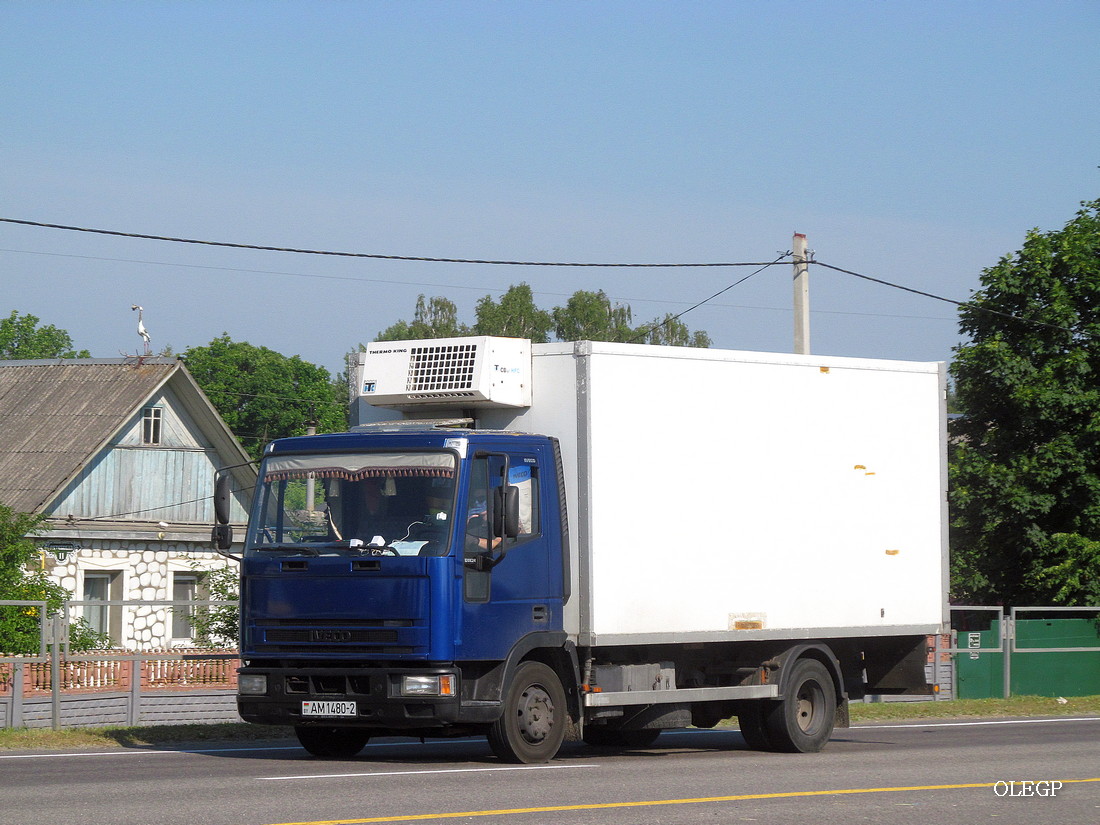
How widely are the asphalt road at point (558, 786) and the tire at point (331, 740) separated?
0.17 meters

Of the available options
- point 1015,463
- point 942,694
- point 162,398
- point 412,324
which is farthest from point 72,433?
point 412,324

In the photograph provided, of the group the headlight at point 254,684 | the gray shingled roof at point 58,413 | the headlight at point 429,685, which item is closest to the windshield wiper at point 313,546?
the headlight at point 254,684

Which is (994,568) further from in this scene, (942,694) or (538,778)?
(538,778)

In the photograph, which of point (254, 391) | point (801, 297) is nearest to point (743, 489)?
point (801, 297)

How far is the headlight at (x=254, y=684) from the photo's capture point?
510 inches

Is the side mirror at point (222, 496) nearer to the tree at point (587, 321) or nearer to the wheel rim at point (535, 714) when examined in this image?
the wheel rim at point (535, 714)

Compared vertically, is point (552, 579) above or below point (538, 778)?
above

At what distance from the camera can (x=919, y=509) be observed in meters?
16.1

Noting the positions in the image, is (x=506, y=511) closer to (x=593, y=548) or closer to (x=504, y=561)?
(x=504, y=561)

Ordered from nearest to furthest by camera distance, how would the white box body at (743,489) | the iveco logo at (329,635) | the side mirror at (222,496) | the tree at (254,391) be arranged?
the iveco logo at (329,635) → the side mirror at (222,496) → the white box body at (743,489) → the tree at (254,391)

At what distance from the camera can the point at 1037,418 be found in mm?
33125

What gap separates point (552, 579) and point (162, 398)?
70.0ft

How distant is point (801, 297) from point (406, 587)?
15071 millimetres

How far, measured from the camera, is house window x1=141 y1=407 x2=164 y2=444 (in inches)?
1287
